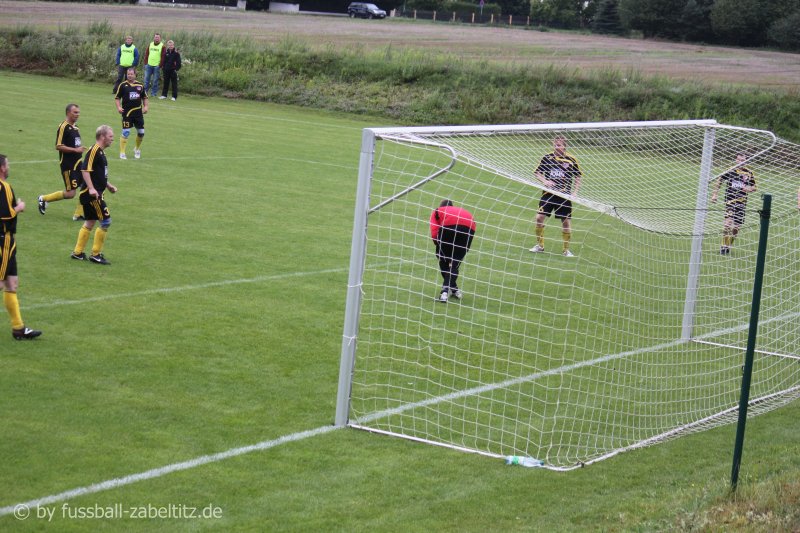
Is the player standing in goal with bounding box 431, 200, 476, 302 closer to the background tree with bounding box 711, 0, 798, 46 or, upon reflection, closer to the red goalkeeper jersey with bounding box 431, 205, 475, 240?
the red goalkeeper jersey with bounding box 431, 205, 475, 240

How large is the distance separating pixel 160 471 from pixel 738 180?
1023 centimetres

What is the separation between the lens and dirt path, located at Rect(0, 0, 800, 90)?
4947cm

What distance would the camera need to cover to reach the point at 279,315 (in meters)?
11.8

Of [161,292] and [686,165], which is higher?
[686,165]

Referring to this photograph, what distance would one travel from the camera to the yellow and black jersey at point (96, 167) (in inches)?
520

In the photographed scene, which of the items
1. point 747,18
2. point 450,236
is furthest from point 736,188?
point 747,18

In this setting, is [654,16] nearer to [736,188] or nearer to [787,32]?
[787,32]

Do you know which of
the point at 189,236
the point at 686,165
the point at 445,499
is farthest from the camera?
the point at 686,165

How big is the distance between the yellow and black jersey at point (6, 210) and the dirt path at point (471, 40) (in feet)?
122

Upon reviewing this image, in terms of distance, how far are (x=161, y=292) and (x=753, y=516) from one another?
319 inches

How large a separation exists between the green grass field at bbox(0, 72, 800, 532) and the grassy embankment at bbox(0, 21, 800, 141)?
74.5 feet

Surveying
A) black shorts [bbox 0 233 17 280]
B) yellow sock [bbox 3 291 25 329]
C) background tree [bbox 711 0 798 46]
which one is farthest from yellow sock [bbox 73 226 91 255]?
background tree [bbox 711 0 798 46]

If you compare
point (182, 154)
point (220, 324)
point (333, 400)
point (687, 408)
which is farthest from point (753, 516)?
point (182, 154)

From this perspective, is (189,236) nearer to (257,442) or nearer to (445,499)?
(257,442)
